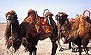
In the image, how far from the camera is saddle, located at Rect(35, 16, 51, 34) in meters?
12.0

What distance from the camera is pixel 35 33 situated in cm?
1167

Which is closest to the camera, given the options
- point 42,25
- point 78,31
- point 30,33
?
point 30,33

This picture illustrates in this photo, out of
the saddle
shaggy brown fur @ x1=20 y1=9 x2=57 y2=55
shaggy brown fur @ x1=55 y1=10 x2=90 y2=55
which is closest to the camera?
shaggy brown fur @ x1=20 y1=9 x2=57 y2=55

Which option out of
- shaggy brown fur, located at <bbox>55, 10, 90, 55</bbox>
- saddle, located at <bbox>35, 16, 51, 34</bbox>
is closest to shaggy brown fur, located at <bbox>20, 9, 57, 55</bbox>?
saddle, located at <bbox>35, 16, 51, 34</bbox>

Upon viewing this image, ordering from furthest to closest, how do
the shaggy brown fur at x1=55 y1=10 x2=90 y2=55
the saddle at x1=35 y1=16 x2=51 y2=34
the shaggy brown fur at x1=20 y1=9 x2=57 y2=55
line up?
the saddle at x1=35 y1=16 x2=51 y2=34, the shaggy brown fur at x1=55 y1=10 x2=90 y2=55, the shaggy brown fur at x1=20 y1=9 x2=57 y2=55

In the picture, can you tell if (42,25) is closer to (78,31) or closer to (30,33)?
(30,33)

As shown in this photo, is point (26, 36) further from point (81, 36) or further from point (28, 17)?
point (81, 36)

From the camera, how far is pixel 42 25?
12297 mm

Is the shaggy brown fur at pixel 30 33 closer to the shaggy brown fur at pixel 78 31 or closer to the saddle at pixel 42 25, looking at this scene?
the saddle at pixel 42 25

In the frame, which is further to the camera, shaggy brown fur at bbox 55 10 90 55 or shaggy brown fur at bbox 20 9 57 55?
shaggy brown fur at bbox 55 10 90 55

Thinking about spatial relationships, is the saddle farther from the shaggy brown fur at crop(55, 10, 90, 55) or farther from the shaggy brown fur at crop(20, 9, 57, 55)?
the shaggy brown fur at crop(55, 10, 90, 55)

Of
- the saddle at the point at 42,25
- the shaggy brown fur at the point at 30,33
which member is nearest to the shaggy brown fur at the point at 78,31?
the saddle at the point at 42,25

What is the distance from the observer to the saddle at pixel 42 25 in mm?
11977

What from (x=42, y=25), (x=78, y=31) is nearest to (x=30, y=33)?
(x=42, y=25)
